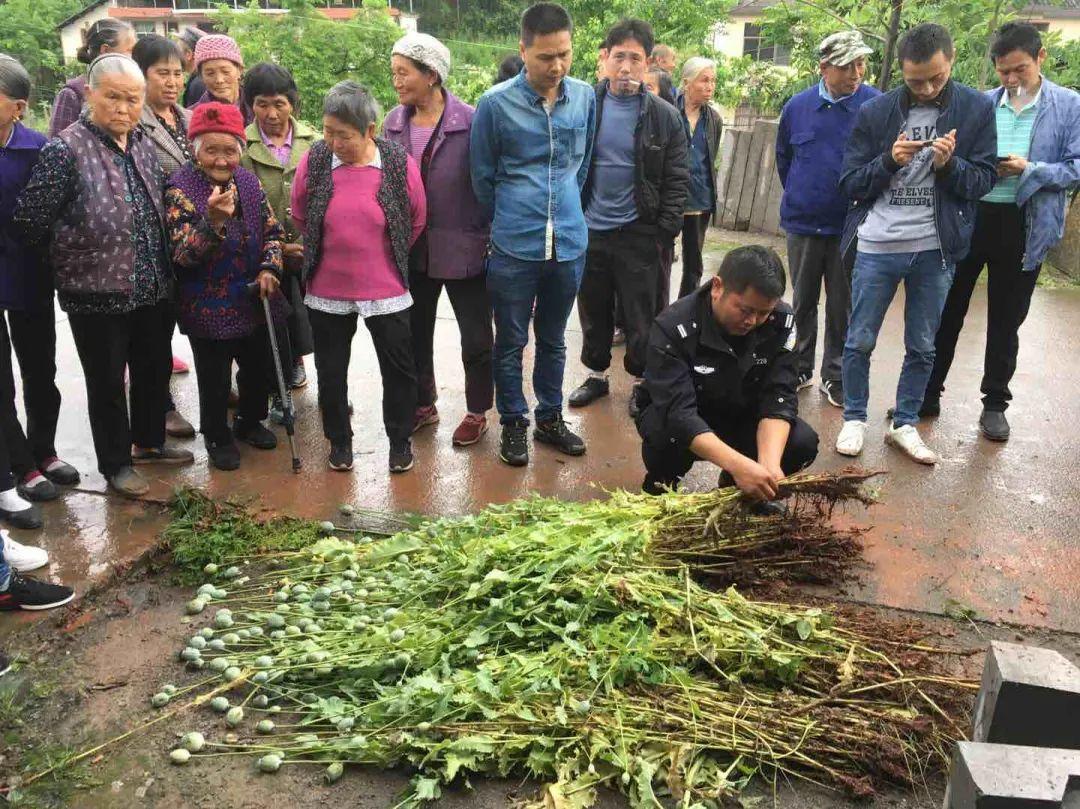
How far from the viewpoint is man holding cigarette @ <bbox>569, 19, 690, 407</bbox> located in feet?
16.5

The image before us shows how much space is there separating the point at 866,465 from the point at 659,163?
201 centimetres

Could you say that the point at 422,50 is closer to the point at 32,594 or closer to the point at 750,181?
the point at 32,594

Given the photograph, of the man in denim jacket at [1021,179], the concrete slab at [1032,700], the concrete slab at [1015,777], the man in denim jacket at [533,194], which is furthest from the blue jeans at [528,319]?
the concrete slab at [1015,777]

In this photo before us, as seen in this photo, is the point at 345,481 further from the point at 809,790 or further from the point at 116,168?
the point at 809,790

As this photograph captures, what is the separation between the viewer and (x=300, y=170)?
435 centimetres

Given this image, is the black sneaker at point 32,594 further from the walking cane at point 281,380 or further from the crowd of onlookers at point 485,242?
the walking cane at point 281,380

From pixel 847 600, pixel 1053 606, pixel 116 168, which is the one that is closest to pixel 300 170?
pixel 116 168

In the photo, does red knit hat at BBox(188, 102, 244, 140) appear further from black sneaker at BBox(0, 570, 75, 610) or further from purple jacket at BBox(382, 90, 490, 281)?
black sneaker at BBox(0, 570, 75, 610)

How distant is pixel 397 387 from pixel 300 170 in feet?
3.79

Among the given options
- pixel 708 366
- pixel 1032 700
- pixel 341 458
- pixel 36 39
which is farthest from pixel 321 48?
pixel 36 39

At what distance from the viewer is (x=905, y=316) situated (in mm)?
4770

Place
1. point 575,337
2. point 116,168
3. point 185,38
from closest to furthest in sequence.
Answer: point 116,168 < point 185,38 < point 575,337

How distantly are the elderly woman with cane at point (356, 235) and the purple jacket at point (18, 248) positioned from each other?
1142 millimetres

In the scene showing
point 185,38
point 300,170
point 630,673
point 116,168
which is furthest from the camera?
point 185,38
